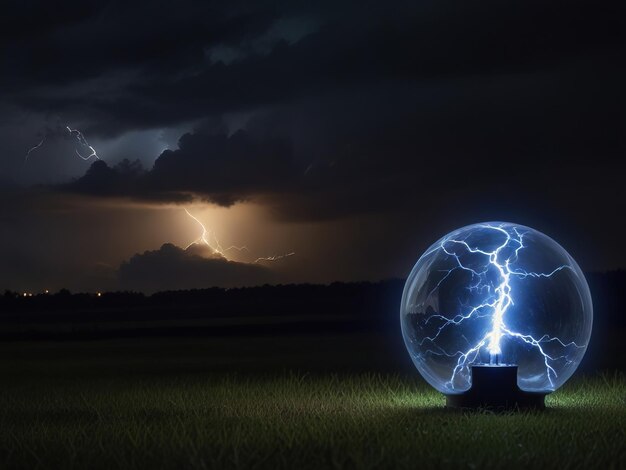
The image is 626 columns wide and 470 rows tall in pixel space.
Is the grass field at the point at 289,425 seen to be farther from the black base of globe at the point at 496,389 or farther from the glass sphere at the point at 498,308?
the glass sphere at the point at 498,308

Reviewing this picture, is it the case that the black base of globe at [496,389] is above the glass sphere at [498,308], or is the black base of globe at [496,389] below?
below

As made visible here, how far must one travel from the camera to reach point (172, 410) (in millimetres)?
12297

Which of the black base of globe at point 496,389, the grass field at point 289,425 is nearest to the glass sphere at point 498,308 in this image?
the black base of globe at point 496,389

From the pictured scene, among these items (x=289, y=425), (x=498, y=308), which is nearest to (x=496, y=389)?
(x=498, y=308)

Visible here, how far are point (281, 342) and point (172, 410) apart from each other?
15.3 m

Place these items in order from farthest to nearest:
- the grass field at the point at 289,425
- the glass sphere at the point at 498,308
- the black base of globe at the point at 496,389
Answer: the glass sphere at the point at 498,308 → the black base of globe at the point at 496,389 → the grass field at the point at 289,425

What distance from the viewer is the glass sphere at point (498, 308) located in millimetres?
11672

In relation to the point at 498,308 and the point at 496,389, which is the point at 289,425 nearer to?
the point at 496,389

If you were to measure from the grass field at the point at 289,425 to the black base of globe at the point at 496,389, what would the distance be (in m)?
0.24

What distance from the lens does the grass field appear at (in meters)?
8.40

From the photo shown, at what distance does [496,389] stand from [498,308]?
905 mm

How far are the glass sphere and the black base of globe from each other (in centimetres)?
30

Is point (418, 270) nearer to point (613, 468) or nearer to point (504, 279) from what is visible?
point (504, 279)

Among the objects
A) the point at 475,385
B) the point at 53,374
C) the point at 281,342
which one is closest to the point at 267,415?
the point at 475,385
